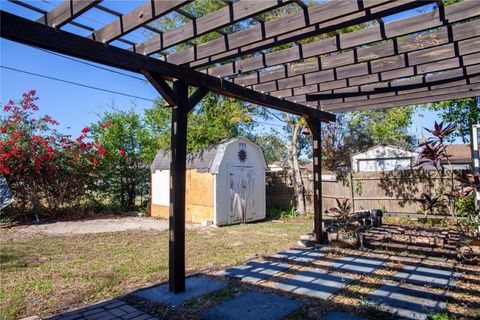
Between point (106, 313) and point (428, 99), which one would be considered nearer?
point (106, 313)

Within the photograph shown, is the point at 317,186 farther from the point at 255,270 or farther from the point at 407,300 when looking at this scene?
the point at 407,300

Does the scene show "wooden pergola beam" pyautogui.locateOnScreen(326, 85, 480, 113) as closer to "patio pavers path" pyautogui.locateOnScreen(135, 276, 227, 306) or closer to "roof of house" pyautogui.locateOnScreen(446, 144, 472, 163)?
"patio pavers path" pyautogui.locateOnScreen(135, 276, 227, 306)

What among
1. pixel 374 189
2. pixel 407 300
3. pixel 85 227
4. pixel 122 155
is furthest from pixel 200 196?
pixel 407 300

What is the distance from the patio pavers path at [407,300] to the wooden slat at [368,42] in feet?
8.71

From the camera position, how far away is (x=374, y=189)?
37.2 feet

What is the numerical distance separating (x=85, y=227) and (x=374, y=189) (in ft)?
30.6

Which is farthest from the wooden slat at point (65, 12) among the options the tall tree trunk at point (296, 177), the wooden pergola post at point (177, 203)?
the tall tree trunk at point (296, 177)

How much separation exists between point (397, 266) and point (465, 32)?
10.7ft

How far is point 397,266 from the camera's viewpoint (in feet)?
15.8

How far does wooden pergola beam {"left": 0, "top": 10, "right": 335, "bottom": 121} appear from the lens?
2.56 metres

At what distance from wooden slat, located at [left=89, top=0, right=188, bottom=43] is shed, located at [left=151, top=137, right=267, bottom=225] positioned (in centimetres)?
712

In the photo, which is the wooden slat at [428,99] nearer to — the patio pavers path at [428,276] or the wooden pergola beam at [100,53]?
the wooden pergola beam at [100,53]

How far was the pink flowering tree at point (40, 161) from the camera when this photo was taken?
32.4 feet

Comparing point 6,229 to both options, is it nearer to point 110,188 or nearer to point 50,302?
point 110,188
